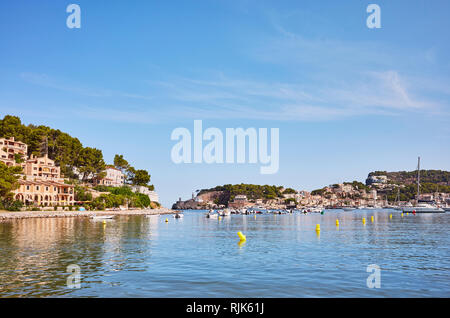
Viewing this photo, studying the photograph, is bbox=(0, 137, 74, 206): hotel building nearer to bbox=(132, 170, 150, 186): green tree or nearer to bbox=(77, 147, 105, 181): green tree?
bbox=(77, 147, 105, 181): green tree

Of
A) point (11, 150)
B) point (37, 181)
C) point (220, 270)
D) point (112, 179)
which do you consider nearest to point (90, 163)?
point (112, 179)

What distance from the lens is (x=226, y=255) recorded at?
33375 mm

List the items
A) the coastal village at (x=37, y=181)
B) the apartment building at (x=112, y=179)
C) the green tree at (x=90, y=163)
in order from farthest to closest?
the apartment building at (x=112, y=179) → the green tree at (x=90, y=163) → the coastal village at (x=37, y=181)

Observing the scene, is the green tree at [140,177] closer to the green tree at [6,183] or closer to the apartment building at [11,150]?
the apartment building at [11,150]

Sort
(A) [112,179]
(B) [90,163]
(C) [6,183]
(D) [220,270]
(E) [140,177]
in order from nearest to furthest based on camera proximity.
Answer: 1. (D) [220,270]
2. (C) [6,183]
3. (B) [90,163]
4. (A) [112,179]
5. (E) [140,177]

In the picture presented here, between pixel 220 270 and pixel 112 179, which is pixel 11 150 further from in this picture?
pixel 220 270

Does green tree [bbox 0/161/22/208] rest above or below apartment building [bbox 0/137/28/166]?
below

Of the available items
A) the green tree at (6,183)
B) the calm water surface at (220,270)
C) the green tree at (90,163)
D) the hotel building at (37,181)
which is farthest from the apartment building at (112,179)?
the calm water surface at (220,270)

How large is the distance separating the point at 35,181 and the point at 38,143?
3182 centimetres

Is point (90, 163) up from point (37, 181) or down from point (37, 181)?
up

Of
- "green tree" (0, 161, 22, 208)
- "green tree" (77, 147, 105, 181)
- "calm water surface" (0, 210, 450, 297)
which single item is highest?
"green tree" (77, 147, 105, 181)

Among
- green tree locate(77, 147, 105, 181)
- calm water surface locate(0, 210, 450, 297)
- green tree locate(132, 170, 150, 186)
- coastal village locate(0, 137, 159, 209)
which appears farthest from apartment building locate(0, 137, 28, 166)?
calm water surface locate(0, 210, 450, 297)

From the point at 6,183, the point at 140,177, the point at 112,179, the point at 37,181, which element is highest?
the point at 140,177
